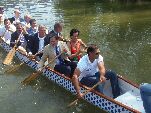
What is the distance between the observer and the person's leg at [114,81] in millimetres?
11172

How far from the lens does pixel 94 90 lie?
35.5ft

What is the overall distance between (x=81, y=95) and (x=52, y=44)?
294 cm

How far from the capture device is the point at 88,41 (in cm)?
1989

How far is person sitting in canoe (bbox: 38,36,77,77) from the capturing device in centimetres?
1296

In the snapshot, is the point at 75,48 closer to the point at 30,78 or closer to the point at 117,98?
the point at 30,78

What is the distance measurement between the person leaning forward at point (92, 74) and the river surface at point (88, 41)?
810 mm

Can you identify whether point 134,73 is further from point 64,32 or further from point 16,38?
point 64,32

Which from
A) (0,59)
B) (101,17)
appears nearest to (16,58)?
(0,59)

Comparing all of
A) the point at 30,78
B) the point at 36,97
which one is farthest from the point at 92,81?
the point at 30,78

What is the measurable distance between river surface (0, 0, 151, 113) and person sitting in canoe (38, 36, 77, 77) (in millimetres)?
734

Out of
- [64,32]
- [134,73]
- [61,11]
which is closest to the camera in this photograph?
[134,73]

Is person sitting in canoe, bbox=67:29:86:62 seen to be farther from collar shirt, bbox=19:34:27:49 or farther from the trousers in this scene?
collar shirt, bbox=19:34:27:49

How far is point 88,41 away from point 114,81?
887cm

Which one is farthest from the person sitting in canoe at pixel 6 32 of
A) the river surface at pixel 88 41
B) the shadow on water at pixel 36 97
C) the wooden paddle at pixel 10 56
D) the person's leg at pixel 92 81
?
the person's leg at pixel 92 81
